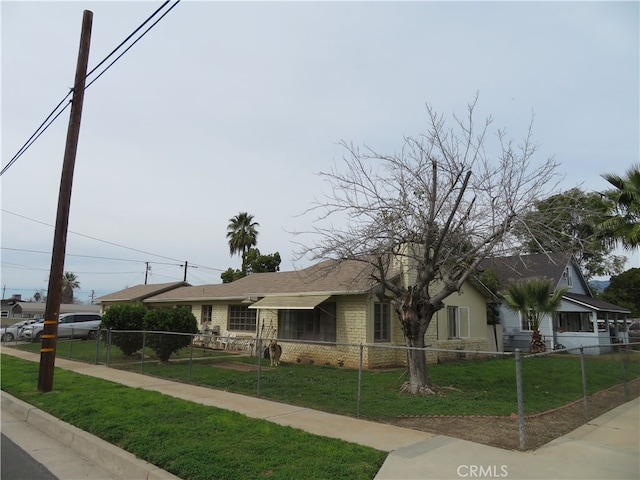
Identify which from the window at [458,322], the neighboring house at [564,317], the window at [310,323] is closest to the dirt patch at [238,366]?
the window at [310,323]

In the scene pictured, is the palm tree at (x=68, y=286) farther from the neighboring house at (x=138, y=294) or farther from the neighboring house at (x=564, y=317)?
the neighboring house at (x=564, y=317)

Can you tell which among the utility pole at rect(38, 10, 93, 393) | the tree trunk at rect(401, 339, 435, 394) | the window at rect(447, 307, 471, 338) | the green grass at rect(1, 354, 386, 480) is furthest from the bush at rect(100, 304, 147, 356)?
the window at rect(447, 307, 471, 338)

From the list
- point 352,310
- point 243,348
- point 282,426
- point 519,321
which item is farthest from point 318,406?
point 519,321

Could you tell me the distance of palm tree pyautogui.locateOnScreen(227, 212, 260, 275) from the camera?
45750mm

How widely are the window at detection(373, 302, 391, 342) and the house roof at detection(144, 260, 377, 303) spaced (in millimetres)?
1464

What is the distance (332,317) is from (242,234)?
30714mm

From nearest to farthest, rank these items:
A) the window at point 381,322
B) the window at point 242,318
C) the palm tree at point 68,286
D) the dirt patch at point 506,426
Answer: the dirt patch at point 506,426
the window at point 381,322
the window at point 242,318
the palm tree at point 68,286

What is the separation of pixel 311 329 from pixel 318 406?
8.44 meters

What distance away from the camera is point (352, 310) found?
15961mm

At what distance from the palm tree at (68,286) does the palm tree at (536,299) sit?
88.3m

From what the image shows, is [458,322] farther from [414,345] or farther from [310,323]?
[414,345]

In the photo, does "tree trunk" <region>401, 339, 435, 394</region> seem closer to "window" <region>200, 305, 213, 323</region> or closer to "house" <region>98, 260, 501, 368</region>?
"house" <region>98, 260, 501, 368</region>

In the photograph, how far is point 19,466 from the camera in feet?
18.3

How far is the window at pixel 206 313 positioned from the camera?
917 inches
